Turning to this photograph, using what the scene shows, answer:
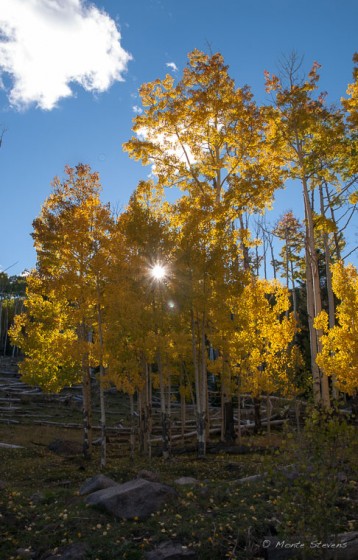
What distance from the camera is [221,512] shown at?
7562mm

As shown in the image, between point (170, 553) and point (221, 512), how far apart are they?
161 centimetres

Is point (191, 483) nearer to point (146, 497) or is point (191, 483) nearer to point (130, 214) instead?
point (146, 497)

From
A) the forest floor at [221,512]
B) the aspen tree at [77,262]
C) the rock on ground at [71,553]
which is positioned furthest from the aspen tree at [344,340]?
the rock on ground at [71,553]

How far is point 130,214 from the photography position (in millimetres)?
14602

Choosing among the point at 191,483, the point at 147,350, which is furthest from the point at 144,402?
the point at 191,483

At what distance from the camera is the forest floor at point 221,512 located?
5117 mm

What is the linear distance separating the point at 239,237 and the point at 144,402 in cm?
681

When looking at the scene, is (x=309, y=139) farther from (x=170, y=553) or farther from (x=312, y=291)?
(x=170, y=553)

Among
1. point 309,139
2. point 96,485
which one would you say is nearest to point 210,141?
point 309,139

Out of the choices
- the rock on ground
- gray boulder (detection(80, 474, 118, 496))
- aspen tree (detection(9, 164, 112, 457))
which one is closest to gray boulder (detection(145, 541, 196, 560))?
the rock on ground

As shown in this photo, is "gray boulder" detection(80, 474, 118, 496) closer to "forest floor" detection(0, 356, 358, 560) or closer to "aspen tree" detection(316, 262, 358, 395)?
"forest floor" detection(0, 356, 358, 560)

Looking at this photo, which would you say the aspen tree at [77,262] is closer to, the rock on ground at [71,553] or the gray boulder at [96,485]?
the gray boulder at [96,485]

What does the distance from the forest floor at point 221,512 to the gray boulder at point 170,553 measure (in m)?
0.09

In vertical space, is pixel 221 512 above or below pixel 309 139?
below
